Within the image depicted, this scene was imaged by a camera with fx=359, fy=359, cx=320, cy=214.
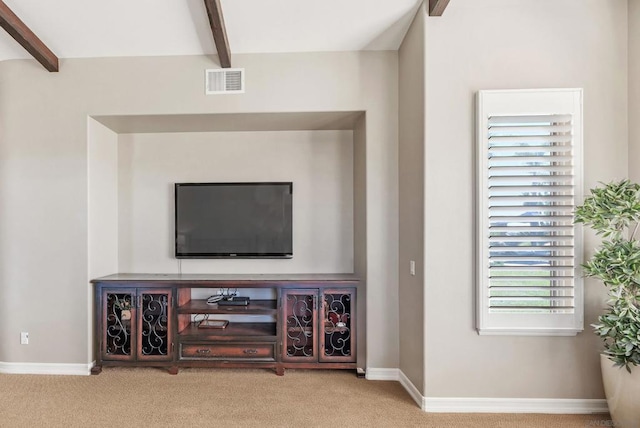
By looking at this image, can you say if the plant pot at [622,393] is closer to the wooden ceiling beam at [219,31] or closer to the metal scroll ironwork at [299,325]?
the metal scroll ironwork at [299,325]

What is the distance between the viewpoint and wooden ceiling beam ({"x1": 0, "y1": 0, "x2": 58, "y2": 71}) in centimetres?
276

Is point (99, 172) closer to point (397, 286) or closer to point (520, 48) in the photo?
point (397, 286)

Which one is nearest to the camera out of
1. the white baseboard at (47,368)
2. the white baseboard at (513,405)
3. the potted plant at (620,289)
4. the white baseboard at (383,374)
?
the potted plant at (620,289)

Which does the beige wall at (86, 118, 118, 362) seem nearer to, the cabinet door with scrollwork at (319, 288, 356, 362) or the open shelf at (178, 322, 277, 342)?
the open shelf at (178, 322, 277, 342)

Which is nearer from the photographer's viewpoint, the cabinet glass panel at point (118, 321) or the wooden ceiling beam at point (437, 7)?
the wooden ceiling beam at point (437, 7)

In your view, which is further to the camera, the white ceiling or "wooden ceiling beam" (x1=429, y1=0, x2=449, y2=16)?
the white ceiling

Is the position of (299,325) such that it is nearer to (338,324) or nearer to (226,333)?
(338,324)

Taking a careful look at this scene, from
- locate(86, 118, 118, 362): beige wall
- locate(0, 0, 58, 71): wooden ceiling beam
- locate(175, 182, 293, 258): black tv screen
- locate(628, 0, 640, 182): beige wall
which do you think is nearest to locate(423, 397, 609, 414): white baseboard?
locate(628, 0, 640, 182): beige wall

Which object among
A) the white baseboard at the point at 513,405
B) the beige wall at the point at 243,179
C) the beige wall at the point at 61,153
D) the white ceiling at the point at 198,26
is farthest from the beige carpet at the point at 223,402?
the white ceiling at the point at 198,26

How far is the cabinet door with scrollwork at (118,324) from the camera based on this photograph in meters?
3.28

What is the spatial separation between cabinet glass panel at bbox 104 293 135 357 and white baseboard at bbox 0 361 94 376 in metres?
0.28

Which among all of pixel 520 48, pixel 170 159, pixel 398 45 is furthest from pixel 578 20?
pixel 170 159

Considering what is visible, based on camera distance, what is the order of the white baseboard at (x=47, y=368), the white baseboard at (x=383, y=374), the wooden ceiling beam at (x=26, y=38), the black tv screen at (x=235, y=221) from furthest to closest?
1. the black tv screen at (x=235, y=221)
2. the white baseboard at (x=47, y=368)
3. the white baseboard at (x=383, y=374)
4. the wooden ceiling beam at (x=26, y=38)

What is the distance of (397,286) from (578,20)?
2.46 m
